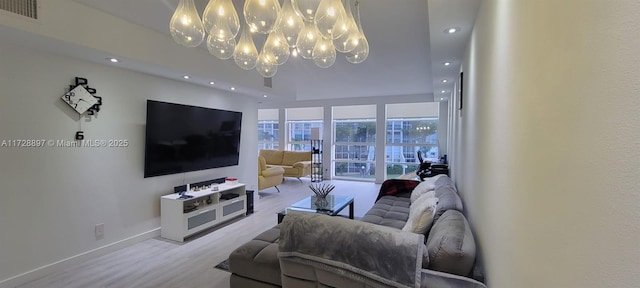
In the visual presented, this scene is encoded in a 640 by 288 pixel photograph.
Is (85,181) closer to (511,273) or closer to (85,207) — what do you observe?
(85,207)

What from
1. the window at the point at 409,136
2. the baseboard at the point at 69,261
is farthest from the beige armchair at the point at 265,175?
the window at the point at 409,136

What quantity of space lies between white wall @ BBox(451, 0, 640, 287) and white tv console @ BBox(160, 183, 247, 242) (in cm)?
344

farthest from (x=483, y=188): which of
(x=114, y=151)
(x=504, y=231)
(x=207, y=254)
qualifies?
(x=114, y=151)

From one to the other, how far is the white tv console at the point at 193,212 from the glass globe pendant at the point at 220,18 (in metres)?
2.42

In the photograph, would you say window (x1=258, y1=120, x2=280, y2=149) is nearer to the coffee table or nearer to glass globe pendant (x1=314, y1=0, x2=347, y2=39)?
the coffee table

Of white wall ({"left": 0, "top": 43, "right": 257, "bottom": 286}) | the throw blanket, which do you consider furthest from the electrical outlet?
the throw blanket

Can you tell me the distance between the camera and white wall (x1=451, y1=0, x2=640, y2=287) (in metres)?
0.50

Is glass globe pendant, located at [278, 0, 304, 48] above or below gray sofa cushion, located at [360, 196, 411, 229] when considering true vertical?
above

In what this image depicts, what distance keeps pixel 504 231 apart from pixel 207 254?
3.00 m

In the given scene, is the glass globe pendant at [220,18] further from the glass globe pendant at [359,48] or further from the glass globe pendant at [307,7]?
the glass globe pendant at [359,48]

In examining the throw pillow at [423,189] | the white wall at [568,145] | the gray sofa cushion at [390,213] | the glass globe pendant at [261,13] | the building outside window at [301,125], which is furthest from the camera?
the building outside window at [301,125]

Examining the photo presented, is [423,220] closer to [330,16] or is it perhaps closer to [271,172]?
[330,16]

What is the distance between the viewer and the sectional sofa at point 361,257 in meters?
1.51

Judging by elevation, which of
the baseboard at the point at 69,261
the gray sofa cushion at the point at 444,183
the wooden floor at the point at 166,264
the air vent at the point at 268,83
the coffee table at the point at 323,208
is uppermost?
the air vent at the point at 268,83
